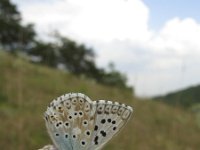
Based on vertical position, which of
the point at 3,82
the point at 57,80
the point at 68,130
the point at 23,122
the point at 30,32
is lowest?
the point at 68,130

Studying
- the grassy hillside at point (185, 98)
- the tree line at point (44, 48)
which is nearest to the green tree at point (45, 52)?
the tree line at point (44, 48)

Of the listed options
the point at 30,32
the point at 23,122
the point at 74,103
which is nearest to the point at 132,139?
the point at 23,122

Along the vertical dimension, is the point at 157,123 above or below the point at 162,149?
above

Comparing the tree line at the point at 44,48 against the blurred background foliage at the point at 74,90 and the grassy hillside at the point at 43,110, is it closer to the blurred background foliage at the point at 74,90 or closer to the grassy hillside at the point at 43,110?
the blurred background foliage at the point at 74,90

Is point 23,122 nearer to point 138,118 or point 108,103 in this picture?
point 138,118

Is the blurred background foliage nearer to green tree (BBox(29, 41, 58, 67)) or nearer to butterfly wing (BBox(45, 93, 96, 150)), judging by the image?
green tree (BBox(29, 41, 58, 67))

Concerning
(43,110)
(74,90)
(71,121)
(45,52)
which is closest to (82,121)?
(71,121)

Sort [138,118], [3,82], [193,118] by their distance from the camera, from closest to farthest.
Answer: [3,82]
[138,118]
[193,118]
